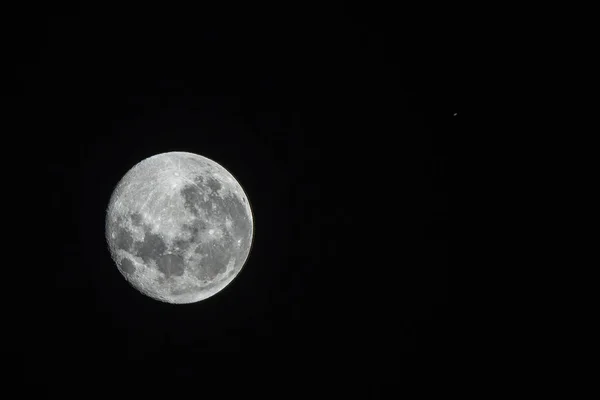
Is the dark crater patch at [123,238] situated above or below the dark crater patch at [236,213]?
below

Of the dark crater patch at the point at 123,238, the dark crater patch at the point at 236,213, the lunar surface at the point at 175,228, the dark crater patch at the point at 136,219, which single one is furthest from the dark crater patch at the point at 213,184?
the dark crater patch at the point at 123,238

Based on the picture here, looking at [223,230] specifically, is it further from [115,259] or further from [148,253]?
[115,259]

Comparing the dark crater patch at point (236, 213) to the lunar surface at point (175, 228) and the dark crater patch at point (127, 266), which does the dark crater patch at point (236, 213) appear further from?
the dark crater patch at point (127, 266)

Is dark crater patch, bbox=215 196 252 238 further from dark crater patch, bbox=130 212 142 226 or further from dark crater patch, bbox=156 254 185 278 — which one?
dark crater patch, bbox=130 212 142 226

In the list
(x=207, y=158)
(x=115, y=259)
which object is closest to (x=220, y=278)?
(x=115, y=259)

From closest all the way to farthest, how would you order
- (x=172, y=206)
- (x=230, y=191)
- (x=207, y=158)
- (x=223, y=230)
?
(x=172, y=206)
(x=223, y=230)
(x=230, y=191)
(x=207, y=158)

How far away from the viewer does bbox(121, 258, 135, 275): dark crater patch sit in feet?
14.1

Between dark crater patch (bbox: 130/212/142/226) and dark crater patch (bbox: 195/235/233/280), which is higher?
dark crater patch (bbox: 130/212/142/226)

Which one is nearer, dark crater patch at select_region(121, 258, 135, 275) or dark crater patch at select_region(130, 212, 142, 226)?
dark crater patch at select_region(130, 212, 142, 226)

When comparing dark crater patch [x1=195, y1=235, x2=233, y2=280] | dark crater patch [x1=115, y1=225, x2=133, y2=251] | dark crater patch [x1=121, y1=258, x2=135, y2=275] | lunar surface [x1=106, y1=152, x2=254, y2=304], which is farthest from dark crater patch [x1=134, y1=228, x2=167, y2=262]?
dark crater patch [x1=195, y1=235, x2=233, y2=280]

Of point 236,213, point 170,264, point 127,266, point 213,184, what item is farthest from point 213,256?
point 127,266

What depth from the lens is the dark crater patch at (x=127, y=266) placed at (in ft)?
14.1

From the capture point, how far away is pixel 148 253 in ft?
13.5

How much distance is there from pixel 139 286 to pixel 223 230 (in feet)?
4.16
